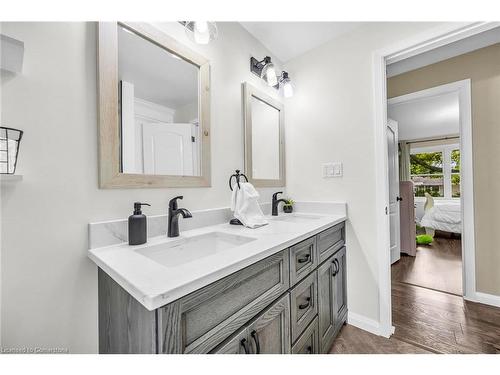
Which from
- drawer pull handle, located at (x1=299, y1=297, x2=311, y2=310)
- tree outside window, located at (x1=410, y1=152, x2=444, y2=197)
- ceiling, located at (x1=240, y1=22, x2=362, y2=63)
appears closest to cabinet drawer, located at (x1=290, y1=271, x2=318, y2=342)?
drawer pull handle, located at (x1=299, y1=297, x2=311, y2=310)

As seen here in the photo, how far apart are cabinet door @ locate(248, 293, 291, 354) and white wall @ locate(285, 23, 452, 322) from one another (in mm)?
935

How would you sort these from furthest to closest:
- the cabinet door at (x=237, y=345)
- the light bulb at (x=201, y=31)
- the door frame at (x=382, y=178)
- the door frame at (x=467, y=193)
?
the door frame at (x=467, y=193)
the door frame at (x=382, y=178)
the light bulb at (x=201, y=31)
the cabinet door at (x=237, y=345)

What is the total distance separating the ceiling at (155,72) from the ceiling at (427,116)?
95.2 inches

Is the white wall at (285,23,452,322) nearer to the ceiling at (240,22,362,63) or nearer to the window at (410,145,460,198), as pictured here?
the ceiling at (240,22,362,63)

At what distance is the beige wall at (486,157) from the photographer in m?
1.86

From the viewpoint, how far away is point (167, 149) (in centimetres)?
115

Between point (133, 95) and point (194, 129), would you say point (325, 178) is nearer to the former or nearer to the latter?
point (194, 129)

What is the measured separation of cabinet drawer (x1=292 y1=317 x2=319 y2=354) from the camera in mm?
1002


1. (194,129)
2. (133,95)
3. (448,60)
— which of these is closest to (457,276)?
(448,60)

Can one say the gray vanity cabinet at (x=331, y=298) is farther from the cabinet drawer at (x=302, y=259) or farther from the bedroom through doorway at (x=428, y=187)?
the bedroom through doorway at (x=428, y=187)

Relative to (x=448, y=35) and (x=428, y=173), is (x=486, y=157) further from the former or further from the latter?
(x=428, y=173)

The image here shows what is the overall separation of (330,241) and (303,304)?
1.61 feet

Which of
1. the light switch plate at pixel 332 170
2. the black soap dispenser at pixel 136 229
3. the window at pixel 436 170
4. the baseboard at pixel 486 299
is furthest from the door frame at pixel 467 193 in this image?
the window at pixel 436 170

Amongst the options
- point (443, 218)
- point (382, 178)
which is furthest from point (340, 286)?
point (443, 218)
